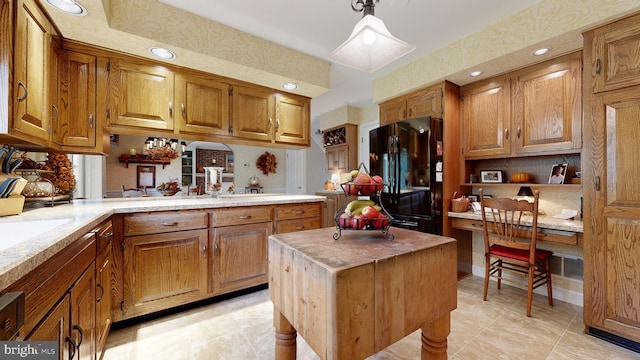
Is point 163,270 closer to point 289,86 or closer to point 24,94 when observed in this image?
point 24,94

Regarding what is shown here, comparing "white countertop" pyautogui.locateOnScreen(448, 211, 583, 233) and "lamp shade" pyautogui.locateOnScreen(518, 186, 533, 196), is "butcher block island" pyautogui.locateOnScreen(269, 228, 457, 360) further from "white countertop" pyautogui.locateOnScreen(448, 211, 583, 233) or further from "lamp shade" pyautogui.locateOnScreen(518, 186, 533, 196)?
"lamp shade" pyautogui.locateOnScreen(518, 186, 533, 196)

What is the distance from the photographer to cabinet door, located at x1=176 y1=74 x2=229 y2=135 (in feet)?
7.86

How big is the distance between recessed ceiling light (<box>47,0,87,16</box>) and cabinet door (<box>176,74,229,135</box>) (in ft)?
2.52

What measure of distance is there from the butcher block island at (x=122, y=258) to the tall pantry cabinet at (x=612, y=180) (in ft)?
7.29

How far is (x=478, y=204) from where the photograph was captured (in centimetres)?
274

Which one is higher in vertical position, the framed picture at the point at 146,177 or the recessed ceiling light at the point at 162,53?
the recessed ceiling light at the point at 162,53

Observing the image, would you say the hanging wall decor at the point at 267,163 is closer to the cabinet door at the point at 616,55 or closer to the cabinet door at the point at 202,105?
the cabinet door at the point at 202,105

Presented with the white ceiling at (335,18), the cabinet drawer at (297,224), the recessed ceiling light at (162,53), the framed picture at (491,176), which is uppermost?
the white ceiling at (335,18)

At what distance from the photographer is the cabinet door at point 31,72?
1349 millimetres

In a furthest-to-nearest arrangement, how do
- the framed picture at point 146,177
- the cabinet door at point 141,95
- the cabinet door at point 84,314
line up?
the framed picture at point 146,177 → the cabinet door at point 141,95 → the cabinet door at point 84,314

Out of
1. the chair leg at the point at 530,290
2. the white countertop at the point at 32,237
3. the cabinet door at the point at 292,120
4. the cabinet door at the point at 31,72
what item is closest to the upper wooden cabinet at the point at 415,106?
the cabinet door at the point at 292,120

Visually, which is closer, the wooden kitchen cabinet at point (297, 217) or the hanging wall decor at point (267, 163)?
the wooden kitchen cabinet at point (297, 217)

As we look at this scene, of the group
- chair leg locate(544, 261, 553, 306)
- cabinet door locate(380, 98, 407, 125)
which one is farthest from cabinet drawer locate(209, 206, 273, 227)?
chair leg locate(544, 261, 553, 306)

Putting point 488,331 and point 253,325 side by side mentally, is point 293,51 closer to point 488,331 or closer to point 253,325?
point 253,325
